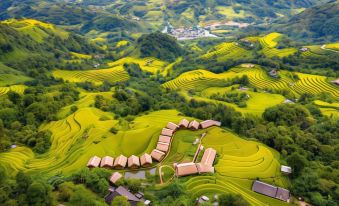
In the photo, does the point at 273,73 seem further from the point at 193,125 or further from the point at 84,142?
the point at 84,142

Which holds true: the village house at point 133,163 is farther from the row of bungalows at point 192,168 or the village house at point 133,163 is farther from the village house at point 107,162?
the row of bungalows at point 192,168

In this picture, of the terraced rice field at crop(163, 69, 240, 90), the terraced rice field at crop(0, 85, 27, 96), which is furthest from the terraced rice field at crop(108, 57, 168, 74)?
the terraced rice field at crop(0, 85, 27, 96)

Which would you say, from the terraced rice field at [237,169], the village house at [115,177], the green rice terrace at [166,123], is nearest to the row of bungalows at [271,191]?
the green rice terrace at [166,123]

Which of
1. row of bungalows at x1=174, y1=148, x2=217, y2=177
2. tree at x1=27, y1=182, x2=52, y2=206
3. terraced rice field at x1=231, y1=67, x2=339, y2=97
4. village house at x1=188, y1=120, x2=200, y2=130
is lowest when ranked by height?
terraced rice field at x1=231, y1=67, x2=339, y2=97

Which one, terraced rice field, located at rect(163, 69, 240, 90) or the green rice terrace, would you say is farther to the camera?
terraced rice field, located at rect(163, 69, 240, 90)

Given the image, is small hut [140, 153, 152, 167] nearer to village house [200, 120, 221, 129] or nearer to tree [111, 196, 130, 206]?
tree [111, 196, 130, 206]

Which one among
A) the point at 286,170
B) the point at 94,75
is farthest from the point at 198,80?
the point at 286,170
